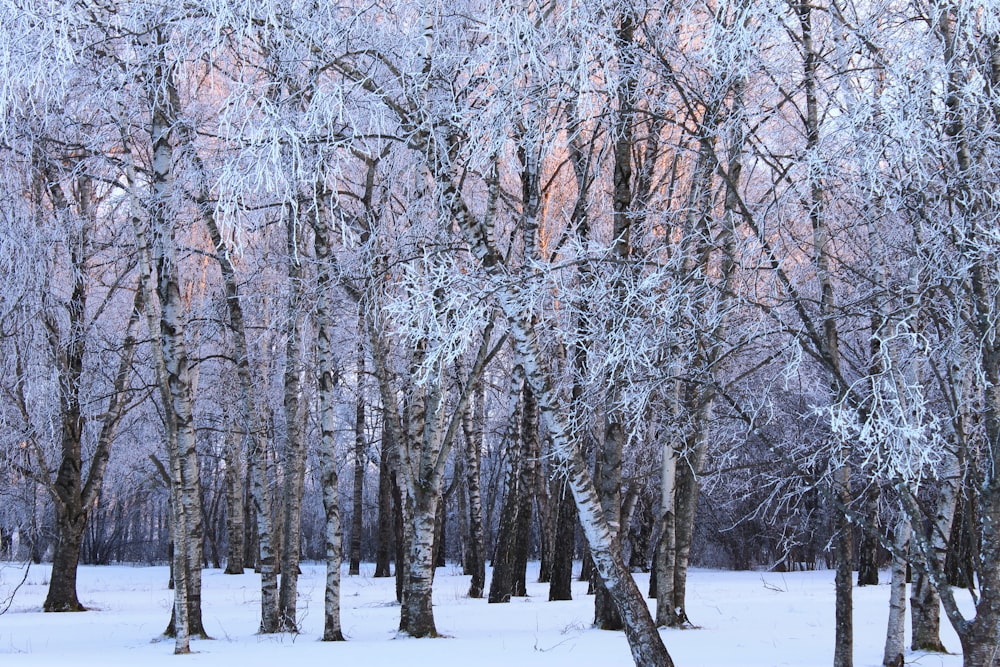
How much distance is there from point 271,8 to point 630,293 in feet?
9.92

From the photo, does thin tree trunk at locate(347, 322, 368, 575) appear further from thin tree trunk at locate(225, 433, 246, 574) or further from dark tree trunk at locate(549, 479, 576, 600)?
dark tree trunk at locate(549, 479, 576, 600)

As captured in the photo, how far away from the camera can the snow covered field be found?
9422 millimetres

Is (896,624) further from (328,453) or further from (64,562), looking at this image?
(64,562)

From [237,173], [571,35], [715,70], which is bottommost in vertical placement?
[237,173]

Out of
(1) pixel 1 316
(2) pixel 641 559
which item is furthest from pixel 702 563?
(1) pixel 1 316

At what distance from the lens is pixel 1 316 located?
36.8 ft

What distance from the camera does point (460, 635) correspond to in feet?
38.2

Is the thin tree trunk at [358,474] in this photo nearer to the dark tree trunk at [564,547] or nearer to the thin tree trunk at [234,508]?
the thin tree trunk at [234,508]

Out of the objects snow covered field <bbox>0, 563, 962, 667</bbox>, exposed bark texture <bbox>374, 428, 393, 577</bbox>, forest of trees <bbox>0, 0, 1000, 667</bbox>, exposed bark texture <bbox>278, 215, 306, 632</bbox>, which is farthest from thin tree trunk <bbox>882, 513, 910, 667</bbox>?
exposed bark texture <bbox>374, 428, 393, 577</bbox>

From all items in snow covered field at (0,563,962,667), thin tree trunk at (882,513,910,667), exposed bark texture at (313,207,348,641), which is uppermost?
exposed bark texture at (313,207,348,641)

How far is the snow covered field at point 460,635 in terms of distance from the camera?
9.42 m

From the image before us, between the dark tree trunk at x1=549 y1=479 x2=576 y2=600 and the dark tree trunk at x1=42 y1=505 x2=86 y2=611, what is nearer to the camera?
the dark tree trunk at x1=549 y1=479 x2=576 y2=600

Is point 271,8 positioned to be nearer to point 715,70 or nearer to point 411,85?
point 411,85

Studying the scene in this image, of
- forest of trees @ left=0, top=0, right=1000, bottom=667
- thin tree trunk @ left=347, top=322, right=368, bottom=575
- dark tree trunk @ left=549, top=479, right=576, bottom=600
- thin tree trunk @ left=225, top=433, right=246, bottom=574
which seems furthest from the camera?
thin tree trunk @ left=225, top=433, right=246, bottom=574
